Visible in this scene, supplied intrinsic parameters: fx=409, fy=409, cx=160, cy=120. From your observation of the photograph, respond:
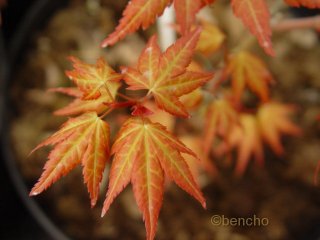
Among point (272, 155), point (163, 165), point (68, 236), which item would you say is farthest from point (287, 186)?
point (163, 165)

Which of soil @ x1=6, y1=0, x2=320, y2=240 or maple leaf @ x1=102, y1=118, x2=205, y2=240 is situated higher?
maple leaf @ x1=102, y1=118, x2=205, y2=240

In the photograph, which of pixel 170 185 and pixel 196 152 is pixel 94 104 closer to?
pixel 196 152

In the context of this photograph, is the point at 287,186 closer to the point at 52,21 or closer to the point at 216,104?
the point at 216,104

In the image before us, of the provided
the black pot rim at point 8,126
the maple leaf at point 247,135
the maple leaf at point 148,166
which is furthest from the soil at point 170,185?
the maple leaf at point 148,166

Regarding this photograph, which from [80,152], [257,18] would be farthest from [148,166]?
[257,18]

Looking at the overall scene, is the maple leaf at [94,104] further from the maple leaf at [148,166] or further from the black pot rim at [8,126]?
the black pot rim at [8,126]

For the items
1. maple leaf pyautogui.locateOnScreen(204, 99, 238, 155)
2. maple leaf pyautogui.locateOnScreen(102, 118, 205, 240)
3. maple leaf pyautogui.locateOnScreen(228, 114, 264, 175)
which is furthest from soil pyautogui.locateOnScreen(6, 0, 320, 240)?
maple leaf pyautogui.locateOnScreen(102, 118, 205, 240)

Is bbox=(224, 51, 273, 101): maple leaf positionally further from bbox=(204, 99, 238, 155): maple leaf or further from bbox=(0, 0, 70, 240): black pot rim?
bbox=(0, 0, 70, 240): black pot rim
